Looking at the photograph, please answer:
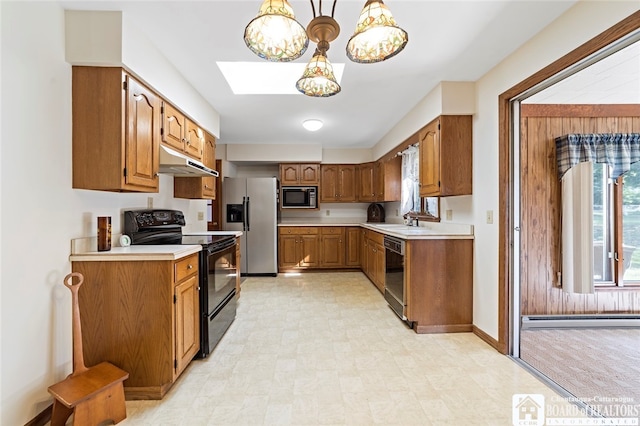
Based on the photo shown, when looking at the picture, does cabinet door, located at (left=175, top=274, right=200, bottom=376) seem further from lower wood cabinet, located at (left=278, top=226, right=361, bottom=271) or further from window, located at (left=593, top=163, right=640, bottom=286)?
window, located at (left=593, top=163, right=640, bottom=286)

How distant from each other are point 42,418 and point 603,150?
4914mm

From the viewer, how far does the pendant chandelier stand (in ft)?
3.94

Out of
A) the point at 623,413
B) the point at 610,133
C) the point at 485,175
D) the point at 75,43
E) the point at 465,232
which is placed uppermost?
the point at 75,43

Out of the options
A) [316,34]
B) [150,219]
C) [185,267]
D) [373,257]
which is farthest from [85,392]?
[373,257]

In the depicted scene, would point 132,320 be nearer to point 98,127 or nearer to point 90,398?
point 90,398

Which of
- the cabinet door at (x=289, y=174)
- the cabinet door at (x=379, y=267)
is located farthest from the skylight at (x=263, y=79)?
the cabinet door at (x=289, y=174)

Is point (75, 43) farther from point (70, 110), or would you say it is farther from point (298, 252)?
point (298, 252)

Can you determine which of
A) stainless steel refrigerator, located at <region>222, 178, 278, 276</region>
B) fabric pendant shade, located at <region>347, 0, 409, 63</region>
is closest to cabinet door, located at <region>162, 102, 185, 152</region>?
fabric pendant shade, located at <region>347, 0, 409, 63</region>

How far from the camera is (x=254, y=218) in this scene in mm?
5070

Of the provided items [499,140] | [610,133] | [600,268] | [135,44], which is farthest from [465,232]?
[135,44]

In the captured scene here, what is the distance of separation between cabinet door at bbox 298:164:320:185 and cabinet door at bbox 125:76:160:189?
344 cm

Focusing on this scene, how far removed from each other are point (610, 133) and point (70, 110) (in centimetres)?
470

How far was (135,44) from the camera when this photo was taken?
1.93 meters

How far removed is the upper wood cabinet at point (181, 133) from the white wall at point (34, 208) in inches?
26.7
